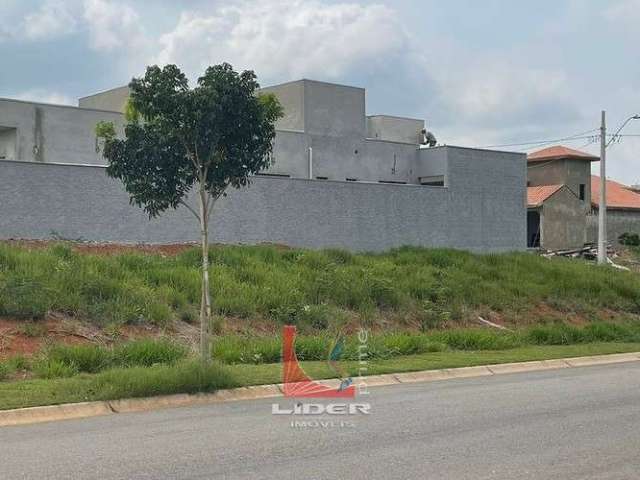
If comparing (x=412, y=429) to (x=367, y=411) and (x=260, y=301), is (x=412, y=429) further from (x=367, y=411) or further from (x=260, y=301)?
(x=260, y=301)

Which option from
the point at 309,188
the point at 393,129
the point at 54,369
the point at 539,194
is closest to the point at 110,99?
the point at 309,188

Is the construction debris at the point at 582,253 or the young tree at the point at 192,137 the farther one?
the construction debris at the point at 582,253

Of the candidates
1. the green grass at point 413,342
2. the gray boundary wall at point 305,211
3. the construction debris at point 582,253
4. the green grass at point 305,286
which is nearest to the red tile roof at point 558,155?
the construction debris at point 582,253

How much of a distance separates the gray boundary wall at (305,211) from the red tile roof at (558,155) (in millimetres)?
20721

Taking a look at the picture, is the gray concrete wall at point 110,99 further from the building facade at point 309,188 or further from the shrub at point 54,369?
the shrub at point 54,369

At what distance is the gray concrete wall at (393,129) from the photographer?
47531 millimetres

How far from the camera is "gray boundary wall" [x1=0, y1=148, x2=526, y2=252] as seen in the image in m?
26.3

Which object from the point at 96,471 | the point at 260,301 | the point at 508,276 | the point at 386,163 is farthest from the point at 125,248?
the point at 386,163

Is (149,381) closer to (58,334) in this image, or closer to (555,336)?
(58,334)

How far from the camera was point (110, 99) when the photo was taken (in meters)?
40.8

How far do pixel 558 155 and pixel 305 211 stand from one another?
3453cm

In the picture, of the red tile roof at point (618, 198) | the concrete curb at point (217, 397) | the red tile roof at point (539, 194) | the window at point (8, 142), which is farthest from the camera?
the red tile roof at point (618, 198)

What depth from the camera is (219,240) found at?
30188 mm
